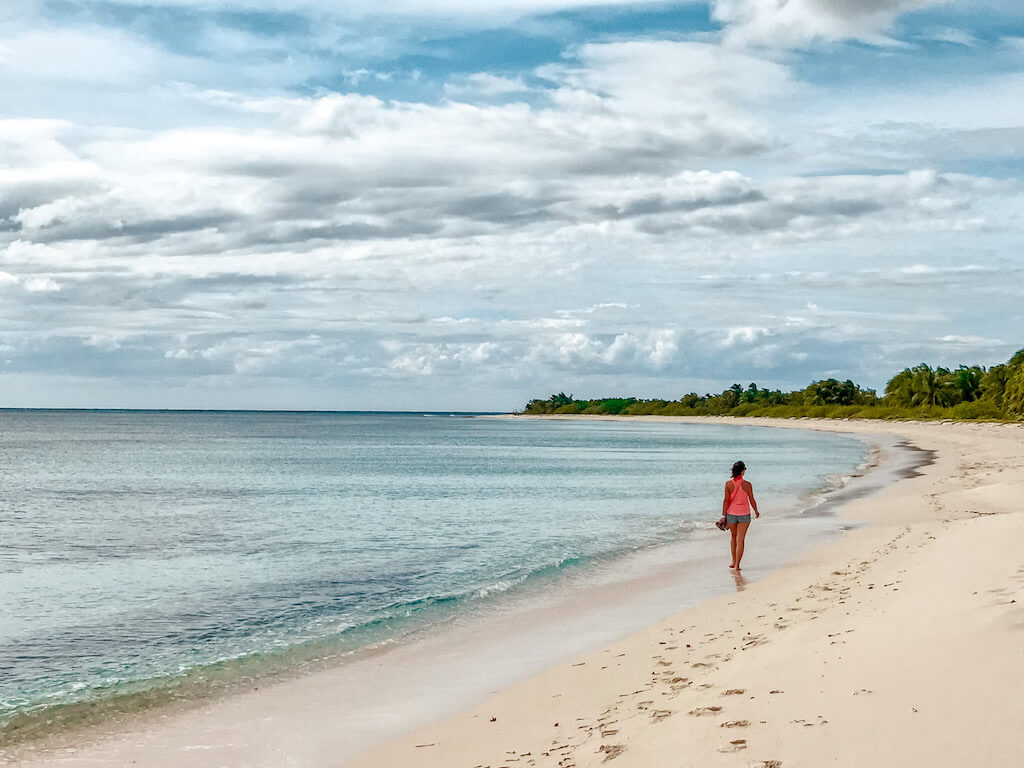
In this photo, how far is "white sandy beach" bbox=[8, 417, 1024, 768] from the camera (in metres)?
7.10

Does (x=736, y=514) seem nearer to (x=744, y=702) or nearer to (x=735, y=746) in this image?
(x=744, y=702)

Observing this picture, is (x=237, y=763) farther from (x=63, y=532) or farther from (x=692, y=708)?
(x=63, y=532)

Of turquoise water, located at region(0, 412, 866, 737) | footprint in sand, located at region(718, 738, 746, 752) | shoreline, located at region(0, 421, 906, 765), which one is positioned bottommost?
turquoise water, located at region(0, 412, 866, 737)

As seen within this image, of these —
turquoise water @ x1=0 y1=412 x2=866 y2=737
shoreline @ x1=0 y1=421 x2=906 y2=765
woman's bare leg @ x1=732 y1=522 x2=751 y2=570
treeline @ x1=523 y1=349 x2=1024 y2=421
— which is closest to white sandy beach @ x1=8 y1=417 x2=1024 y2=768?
shoreline @ x1=0 y1=421 x2=906 y2=765

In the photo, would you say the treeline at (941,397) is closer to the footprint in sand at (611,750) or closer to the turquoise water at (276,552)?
the turquoise water at (276,552)

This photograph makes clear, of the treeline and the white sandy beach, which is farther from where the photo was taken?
the treeline

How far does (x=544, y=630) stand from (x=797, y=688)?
6.94 metres

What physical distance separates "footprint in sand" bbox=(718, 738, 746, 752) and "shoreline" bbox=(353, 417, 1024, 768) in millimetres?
19

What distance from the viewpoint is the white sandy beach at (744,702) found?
7.10 meters

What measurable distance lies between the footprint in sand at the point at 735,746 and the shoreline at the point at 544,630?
164 inches

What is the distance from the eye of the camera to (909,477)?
43.4 meters

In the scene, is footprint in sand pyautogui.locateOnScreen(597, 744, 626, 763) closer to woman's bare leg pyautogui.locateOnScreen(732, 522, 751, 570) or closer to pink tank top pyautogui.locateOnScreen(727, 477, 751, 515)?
pink tank top pyautogui.locateOnScreen(727, 477, 751, 515)

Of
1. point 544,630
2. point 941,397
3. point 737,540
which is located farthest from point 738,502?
point 941,397

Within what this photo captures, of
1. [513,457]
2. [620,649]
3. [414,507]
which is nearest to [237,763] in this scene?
[620,649]
